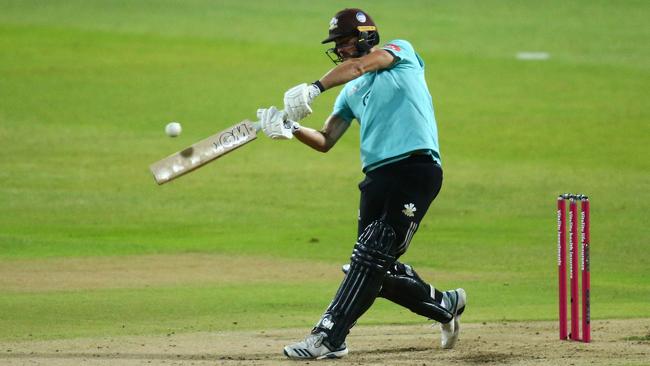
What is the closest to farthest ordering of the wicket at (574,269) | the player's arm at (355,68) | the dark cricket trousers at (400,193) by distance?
the player's arm at (355,68), the dark cricket trousers at (400,193), the wicket at (574,269)

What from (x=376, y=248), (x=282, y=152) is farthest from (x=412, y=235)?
(x=282, y=152)

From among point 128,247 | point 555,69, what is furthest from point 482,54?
point 128,247

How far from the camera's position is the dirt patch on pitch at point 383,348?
782 cm

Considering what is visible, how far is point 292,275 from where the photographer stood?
12.2 m

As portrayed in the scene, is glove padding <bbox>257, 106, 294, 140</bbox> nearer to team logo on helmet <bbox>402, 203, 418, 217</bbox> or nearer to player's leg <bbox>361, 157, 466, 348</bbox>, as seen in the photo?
player's leg <bbox>361, 157, 466, 348</bbox>

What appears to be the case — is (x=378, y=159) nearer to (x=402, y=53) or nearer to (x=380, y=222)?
Result: (x=380, y=222)

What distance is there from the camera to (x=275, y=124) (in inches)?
311

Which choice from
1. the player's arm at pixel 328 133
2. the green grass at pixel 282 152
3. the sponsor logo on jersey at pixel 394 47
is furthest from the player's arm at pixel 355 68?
the green grass at pixel 282 152

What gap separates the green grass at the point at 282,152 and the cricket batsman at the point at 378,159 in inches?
67.6

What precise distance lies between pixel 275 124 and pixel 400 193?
80 centimetres

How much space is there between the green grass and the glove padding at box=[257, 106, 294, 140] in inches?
77.8

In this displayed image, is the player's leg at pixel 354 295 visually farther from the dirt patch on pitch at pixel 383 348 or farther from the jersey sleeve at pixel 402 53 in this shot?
the jersey sleeve at pixel 402 53

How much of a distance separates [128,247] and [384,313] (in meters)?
4.51

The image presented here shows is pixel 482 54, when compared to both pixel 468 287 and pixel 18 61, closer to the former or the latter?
pixel 18 61
